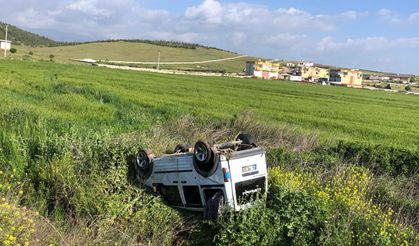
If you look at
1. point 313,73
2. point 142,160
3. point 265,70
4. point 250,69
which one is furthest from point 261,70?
point 142,160

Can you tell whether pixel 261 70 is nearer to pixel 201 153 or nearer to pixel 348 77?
pixel 348 77

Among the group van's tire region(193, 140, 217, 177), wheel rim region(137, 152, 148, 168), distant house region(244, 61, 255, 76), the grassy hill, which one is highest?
distant house region(244, 61, 255, 76)

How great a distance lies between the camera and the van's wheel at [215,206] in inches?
295

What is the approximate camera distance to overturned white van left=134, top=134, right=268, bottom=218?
24.6 feet

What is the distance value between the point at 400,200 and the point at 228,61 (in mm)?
163772

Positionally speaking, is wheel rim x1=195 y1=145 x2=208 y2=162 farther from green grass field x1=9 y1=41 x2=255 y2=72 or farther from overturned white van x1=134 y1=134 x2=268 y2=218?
green grass field x1=9 y1=41 x2=255 y2=72

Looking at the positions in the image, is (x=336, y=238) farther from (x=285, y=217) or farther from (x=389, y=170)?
(x=389, y=170)

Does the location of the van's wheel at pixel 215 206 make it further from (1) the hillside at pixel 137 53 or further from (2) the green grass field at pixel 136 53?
(2) the green grass field at pixel 136 53

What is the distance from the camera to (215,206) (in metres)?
7.53

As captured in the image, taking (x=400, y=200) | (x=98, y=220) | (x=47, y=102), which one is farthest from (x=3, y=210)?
(x=47, y=102)

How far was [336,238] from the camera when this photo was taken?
7047 mm

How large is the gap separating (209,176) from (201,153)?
0.40 meters

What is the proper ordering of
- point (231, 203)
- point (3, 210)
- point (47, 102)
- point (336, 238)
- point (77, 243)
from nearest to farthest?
point (3, 210) < point (77, 243) < point (336, 238) < point (231, 203) < point (47, 102)

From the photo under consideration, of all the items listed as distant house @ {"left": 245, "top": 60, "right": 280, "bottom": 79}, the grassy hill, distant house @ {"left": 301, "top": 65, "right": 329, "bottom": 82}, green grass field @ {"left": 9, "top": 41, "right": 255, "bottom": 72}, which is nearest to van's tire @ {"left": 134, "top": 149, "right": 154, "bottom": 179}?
the grassy hill
